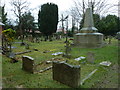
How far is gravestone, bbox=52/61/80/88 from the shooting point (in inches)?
127

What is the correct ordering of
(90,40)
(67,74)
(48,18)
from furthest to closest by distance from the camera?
(48,18) < (90,40) < (67,74)

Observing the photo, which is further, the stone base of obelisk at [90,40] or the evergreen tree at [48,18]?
the evergreen tree at [48,18]

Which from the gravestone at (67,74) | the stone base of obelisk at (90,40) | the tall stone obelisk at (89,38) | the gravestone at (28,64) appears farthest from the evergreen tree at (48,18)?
the gravestone at (67,74)

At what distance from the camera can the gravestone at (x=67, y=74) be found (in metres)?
3.22

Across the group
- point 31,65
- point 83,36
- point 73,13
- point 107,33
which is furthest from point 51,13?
point 31,65

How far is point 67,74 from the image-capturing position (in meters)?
3.32

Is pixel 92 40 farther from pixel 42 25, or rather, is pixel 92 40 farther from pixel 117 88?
pixel 42 25

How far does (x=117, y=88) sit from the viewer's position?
3.49 meters

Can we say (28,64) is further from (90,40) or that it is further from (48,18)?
(48,18)

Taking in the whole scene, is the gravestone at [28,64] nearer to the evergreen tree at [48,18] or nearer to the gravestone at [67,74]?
the gravestone at [67,74]

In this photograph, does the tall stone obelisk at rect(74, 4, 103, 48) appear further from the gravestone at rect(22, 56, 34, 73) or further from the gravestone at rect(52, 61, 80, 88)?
the gravestone at rect(52, 61, 80, 88)

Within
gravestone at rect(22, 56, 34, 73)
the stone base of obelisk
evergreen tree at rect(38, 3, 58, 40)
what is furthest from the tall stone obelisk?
evergreen tree at rect(38, 3, 58, 40)

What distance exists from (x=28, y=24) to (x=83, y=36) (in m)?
20.0

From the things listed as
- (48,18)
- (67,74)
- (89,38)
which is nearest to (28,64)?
(67,74)
